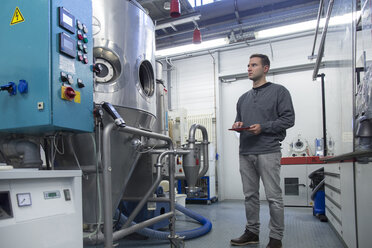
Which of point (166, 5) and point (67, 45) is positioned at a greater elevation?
point (166, 5)

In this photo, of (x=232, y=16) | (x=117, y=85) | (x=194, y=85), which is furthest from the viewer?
(x=194, y=85)

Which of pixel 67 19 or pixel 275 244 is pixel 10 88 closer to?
pixel 67 19

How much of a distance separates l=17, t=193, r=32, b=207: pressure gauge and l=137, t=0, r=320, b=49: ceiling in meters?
3.25

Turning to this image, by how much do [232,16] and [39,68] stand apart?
11.9 ft

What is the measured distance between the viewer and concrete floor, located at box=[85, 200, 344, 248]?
2.26 meters

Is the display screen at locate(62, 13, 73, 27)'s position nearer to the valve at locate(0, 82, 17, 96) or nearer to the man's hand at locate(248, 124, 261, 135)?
the valve at locate(0, 82, 17, 96)

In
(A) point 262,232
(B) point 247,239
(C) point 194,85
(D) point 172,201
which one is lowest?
(A) point 262,232

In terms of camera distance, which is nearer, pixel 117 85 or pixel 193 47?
pixel 117 85

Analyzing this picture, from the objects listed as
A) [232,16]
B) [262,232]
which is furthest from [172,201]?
[232,16]

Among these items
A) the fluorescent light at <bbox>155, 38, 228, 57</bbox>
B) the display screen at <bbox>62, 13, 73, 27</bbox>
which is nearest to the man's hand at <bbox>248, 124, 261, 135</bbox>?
the display screen at <bbox>62, 13, 73, 27</bbox>

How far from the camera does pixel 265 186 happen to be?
2029 mm

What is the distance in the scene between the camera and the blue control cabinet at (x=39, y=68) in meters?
1.19

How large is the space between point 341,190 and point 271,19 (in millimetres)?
2902

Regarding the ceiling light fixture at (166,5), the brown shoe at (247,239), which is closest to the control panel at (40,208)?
the brown shoe at (247,239)
